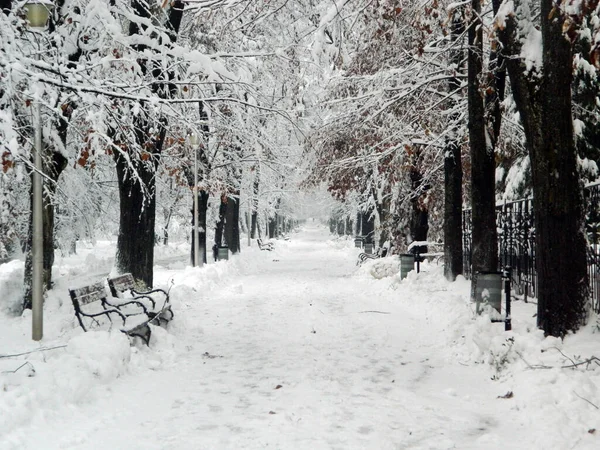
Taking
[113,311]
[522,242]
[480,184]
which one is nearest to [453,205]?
[522,242]

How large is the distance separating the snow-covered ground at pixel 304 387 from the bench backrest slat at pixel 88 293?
2.31 ft

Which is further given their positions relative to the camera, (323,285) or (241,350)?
(323,285)

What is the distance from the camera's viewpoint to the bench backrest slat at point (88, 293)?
25.6ft

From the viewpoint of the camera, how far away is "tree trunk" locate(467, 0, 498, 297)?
10.5 meters

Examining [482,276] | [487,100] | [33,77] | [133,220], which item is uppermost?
[487,100]

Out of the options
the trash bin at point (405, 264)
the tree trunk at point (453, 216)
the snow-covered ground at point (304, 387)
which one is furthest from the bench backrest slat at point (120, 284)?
the trash bin at point (405, 264)

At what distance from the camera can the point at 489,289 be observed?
8.61 metres

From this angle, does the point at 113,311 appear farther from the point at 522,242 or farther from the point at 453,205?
the point at 453,205

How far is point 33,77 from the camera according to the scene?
5.35 meters

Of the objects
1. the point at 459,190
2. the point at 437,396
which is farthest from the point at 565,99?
the point at 459,190

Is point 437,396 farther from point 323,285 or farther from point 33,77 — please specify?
point 323,285

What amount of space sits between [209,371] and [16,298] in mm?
6366

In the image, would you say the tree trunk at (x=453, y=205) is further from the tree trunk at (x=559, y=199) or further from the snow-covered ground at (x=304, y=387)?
the tree trunk at (x=559, y=199)

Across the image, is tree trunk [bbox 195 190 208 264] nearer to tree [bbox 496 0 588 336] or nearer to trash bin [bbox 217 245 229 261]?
trash bin [bbox 217 245 229 261]
